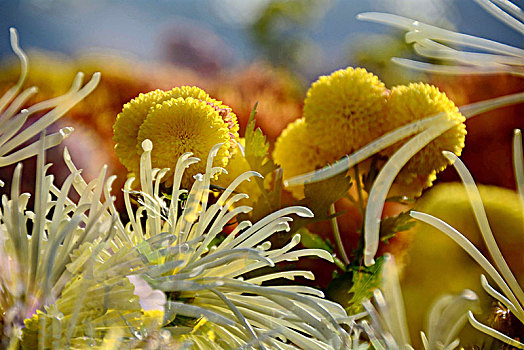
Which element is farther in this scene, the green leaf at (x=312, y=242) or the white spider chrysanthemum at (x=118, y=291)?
the green leaf at (x=312, y=242)

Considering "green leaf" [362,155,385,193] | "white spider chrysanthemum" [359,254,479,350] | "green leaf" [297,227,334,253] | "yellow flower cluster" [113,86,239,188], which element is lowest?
"green leaf" [297,227,334,253]

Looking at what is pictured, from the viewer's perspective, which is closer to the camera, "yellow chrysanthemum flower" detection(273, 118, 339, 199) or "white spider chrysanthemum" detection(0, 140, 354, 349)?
"white spider chrysanthemum" detection(0, 140, 354, 349)

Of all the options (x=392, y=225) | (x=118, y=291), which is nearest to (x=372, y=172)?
(x=392, y=225)

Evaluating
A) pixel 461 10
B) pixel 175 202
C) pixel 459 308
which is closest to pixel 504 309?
pixel 459 308

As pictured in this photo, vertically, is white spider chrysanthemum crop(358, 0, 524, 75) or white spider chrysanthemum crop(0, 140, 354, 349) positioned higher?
white spider chrysanthemum crop(358, 0, 524, 75)

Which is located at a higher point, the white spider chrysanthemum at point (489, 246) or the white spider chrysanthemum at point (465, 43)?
the white spider chrysanthemum at point (465, 43)

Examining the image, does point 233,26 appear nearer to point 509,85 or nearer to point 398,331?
point 509,85

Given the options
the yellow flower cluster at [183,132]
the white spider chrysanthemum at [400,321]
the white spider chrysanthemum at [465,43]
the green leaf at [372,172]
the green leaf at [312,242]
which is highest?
the white spider chrysanthemum at [465,43]

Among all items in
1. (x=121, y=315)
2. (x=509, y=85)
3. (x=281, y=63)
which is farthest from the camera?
(x=281, y=63)
